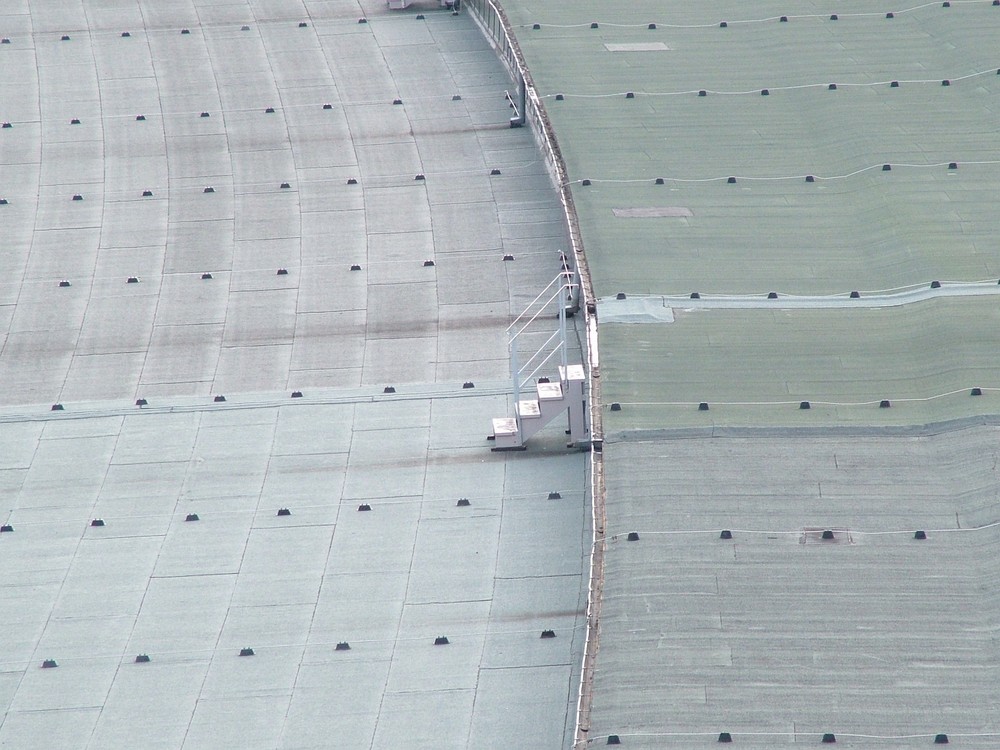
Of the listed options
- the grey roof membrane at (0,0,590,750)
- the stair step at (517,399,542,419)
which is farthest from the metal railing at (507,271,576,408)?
the grey roof membrane at (0,0,590,750)

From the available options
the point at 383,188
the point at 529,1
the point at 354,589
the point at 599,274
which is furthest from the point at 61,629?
the point at 529,1

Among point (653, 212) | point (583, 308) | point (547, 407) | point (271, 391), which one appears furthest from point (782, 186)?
point (271, 391)

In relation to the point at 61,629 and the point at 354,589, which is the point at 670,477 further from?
the point at 61,629

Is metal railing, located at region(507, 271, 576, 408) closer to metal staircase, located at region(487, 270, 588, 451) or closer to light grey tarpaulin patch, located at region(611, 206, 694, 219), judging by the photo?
metal staircase, located at region(487, 270, 588, 451)

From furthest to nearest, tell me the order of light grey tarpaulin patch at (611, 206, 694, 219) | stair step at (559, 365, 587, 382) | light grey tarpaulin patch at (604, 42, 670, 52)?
light grey tarpaulin patch at (604, 42, 670, 52) → light grey tarpaulin patch at (611, 206, 694, 219) → stair step at (559, 365, 587, 382)

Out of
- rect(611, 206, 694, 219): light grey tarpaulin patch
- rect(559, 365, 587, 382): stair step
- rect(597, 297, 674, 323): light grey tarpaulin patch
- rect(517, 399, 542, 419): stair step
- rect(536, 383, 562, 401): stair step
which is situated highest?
rect(611, 206, 694, 219): light grey tarpaulin patch

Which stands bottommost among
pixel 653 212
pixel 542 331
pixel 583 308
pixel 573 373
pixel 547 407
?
pixel 547 407

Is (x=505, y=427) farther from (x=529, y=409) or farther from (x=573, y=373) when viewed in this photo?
(x=573, y=373)
